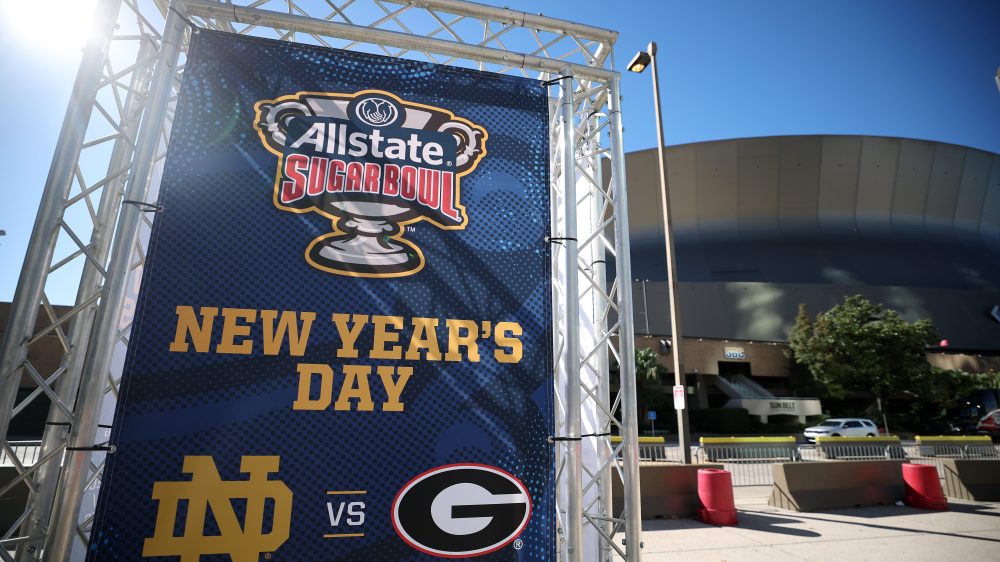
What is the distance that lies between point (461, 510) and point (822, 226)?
65.7 m

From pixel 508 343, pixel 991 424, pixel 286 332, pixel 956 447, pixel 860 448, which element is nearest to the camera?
pixel 286 332

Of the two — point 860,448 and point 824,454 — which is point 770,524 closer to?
point 824,454

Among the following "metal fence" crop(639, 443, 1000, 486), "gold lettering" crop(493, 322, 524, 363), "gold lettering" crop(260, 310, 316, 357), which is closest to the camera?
"gold lettering" crop(260, 310, 316, 357)

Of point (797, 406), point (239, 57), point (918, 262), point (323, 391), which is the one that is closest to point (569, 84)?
point (239, 57)

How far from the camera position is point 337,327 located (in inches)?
168

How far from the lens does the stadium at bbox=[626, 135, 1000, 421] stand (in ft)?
159

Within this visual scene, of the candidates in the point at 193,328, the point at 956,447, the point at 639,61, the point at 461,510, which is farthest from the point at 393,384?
the point at 956,447

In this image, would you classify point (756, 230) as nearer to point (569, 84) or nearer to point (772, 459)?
point (772, 459)

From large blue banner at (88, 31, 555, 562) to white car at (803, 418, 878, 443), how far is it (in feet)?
96.7

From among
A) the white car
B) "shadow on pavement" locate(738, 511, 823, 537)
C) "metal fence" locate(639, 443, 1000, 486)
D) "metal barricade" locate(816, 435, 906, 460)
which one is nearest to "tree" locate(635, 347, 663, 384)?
the white car

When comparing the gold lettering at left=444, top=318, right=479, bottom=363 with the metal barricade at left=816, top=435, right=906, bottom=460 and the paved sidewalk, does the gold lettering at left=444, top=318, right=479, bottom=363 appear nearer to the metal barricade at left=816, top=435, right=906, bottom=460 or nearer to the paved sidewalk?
the paved sidewalk

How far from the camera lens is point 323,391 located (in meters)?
4.12

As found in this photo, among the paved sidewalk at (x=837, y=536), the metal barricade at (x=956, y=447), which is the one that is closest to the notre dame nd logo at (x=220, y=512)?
the paved sidewalk at (x=837, y=536)

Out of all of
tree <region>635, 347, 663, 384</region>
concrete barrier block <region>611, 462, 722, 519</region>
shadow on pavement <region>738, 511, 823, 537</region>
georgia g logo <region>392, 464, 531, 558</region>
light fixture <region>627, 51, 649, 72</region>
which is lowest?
shadow on pavement <region>738, 511, 823, 537</region>
